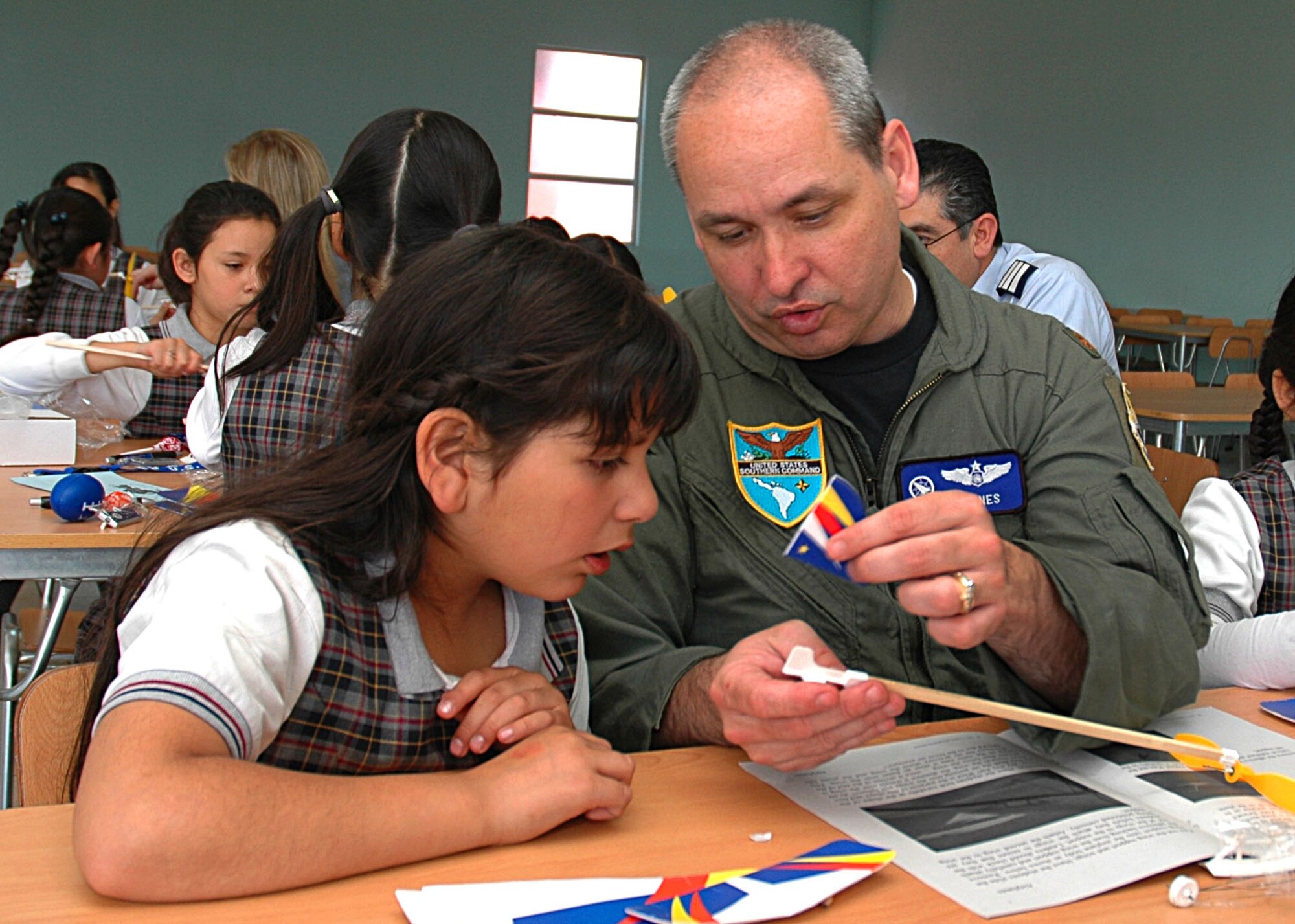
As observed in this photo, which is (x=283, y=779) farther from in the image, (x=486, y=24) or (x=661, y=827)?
(x=486, y=24)

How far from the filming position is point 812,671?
103 cm

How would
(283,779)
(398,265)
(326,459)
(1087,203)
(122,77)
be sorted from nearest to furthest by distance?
(283,779)
(326,459)
(398,265)
(1087,203)
(122,77)

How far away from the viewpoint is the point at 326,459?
3.73ft

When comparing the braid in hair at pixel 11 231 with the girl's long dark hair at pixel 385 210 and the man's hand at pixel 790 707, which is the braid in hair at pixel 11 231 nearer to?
the girl's long dark hair at pixel 385 210

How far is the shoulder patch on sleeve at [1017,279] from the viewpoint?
381 centimetres

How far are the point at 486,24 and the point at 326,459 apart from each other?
1098 cm

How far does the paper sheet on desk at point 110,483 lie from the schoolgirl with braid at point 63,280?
1.67 metres

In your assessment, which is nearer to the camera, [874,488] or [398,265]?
[874,488]

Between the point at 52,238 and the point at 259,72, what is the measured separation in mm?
7190

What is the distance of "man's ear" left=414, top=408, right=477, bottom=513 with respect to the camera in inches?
42.6

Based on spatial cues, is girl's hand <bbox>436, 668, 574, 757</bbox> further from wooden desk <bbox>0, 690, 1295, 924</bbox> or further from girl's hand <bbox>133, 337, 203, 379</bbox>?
girl's hand <bbox>133, 337, 203, 379</bbox>

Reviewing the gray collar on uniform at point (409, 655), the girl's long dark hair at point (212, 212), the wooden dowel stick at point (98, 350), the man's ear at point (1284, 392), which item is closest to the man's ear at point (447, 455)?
the gray collar on uniform at point (409, 655)

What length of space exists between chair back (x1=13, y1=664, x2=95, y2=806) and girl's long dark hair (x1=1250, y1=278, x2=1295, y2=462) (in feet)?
6.08

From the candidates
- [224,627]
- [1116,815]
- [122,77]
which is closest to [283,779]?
[224,627]
